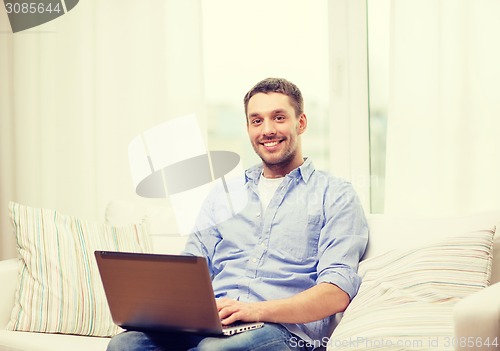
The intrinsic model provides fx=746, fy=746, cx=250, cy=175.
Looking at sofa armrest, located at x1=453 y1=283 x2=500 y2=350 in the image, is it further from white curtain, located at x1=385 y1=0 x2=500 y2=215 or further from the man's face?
white curtain, located at x1=385 y1=0 x2=500 y2=215

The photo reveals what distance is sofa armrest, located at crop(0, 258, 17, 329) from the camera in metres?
2.28

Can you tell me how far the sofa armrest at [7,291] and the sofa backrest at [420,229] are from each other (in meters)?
1.09

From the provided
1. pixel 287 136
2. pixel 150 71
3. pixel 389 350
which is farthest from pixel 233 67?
pixel 389 350

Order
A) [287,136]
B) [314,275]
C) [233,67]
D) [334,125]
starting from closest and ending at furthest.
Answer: [314,275], [287,136], [334,125], [233,67]

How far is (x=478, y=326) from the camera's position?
1.35m

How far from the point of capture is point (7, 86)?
11.6ft

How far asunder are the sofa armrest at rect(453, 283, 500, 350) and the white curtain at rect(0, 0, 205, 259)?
6.35ft

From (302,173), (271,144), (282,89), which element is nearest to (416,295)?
(302,173)

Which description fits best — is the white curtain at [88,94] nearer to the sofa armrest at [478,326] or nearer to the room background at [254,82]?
the room background at [254,82]

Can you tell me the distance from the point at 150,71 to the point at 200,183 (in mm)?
558

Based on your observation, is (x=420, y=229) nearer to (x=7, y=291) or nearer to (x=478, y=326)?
(x=478, y=326)

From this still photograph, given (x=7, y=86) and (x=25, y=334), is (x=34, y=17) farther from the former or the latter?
(x=25, y=334)

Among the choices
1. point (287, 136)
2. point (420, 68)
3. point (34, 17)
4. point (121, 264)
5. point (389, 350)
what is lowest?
point (389, 350)

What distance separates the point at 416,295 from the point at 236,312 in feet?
1.42
